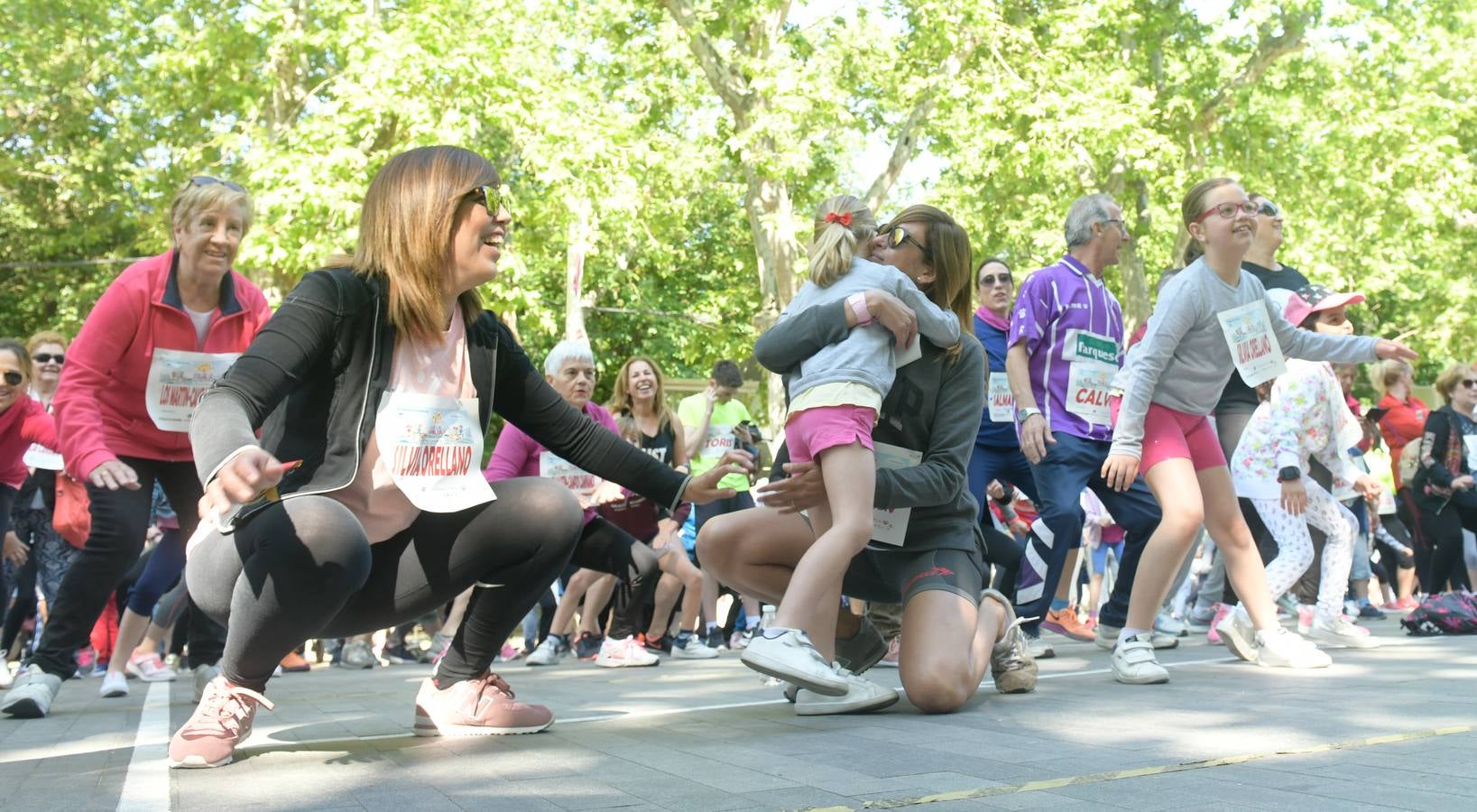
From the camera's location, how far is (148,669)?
26.5 feet

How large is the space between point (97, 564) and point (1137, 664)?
388 cm

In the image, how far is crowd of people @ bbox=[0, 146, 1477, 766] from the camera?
3830 millimetres

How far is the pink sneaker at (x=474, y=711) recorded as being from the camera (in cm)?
426

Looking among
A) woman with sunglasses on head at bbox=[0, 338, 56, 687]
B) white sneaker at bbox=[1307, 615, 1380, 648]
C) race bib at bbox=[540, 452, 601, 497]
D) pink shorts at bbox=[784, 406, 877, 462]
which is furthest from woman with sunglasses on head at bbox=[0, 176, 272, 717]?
white sneaker at bbox=[1307, 615, 1380, 648]

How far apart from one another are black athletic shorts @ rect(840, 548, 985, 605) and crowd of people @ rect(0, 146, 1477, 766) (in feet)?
0.05

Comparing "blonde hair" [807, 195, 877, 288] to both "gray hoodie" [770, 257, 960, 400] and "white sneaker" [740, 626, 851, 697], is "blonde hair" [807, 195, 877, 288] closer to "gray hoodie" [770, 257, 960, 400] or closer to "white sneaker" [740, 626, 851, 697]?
"gray hoodie" [770, 257, 960, 400]

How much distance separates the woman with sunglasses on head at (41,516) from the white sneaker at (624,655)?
11.3 ft

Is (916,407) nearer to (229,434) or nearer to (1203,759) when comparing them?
(1203,759)

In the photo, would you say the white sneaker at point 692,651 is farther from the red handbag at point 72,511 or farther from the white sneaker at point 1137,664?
the red handbag at point 72,511

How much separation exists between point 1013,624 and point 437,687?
2057 millimetres

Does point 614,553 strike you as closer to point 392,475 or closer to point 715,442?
point 392,475

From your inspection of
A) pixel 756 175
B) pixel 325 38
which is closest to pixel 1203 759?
pixel 325 38

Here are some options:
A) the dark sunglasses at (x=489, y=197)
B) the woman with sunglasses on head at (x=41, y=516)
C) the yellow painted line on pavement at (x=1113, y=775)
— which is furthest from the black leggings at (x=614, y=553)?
the yellow painted line on pavement at (x=1113, y=775)

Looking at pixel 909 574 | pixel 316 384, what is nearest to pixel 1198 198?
pixel 909 574
